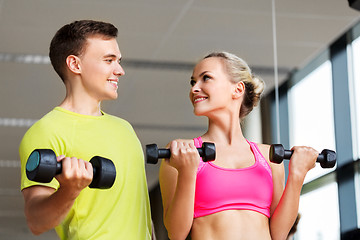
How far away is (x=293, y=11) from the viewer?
11.6 ft

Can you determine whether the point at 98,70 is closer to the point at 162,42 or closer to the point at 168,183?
the point at 168,183

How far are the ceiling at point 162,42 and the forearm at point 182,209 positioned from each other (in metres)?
1.90

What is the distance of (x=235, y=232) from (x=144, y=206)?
0.90 ft

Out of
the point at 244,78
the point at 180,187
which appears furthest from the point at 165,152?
the point at 244,78

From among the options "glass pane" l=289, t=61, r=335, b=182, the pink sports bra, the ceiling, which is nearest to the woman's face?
the pink sports bra

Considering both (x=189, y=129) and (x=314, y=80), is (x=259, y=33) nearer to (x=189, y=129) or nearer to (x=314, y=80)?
(x=314, y=80)

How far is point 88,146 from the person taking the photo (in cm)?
157

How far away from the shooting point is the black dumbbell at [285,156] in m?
1.66

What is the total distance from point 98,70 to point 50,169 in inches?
21.5

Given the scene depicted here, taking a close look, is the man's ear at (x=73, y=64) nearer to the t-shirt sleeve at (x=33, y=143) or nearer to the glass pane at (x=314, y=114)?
the t-shirt sleeve at (x=33, y=143)

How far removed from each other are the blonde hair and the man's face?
415 mm

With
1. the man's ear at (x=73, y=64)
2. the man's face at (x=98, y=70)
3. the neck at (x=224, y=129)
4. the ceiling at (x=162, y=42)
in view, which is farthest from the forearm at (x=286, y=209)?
the ceiling at (x=162, y=42)

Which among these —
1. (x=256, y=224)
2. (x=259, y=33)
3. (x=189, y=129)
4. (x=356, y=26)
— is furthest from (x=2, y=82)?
(x=256, y=224)

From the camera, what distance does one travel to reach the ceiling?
3453 mm
